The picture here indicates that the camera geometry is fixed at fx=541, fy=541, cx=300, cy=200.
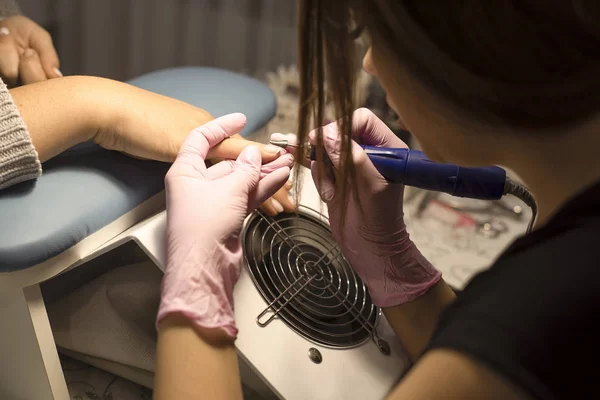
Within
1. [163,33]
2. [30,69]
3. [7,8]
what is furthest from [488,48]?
[163,33]

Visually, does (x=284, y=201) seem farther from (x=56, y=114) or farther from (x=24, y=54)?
(x=24, y=54)

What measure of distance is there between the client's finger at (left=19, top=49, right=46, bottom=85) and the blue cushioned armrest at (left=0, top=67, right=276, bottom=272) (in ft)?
0.74

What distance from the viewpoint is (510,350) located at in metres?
0.48

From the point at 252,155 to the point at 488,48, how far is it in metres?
0.47

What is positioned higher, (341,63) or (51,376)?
(341,63)

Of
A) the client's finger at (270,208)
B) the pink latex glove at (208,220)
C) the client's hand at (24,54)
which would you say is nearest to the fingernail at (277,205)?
the client's finger at (270,208)

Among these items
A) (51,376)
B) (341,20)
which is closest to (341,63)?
(341,20)

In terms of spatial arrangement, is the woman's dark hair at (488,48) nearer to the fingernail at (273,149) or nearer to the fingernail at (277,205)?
the fingernail at (273,149)

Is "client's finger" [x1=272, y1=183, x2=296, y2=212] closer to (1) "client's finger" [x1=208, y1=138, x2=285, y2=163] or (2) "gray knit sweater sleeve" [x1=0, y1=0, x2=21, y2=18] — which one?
(1) "client's finger" [x1=208, y1=138, x2=285, y2=163]

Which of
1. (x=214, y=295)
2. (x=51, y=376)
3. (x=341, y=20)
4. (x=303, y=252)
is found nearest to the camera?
(x=341, y=20)

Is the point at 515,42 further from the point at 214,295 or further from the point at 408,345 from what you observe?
the point at 408,345

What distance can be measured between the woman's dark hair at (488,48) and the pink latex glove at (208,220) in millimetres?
277

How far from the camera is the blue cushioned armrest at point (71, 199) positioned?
0.78 metres

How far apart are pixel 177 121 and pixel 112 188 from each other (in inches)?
6.9
